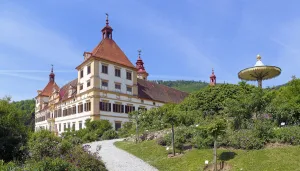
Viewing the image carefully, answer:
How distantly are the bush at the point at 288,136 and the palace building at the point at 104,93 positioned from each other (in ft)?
97.2

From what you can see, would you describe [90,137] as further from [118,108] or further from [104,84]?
[118,108]

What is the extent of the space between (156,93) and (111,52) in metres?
12.5

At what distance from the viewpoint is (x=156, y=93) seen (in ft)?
178

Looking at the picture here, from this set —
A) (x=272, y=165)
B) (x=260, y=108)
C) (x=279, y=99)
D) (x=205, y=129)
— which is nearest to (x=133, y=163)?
(x=205, y=129)

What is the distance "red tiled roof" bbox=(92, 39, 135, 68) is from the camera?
4422cm

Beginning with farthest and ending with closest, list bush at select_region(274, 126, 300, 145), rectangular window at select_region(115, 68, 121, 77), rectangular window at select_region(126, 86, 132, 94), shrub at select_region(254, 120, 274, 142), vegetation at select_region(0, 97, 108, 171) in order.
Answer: rectangular window at select_region(126, 86, 132, 94)
rectangular window at select_region(115, 68, 121, 77)
shrub at select_region(254, 120, 274, 142)
bush at select_region(274, 126, 300, 145)
vegetation at select_region(0, 97, 108, 171)

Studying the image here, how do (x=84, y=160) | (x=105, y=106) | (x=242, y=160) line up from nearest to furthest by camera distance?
(x=84, y=160) → (x=242, y=160) → (x=105, y=106)

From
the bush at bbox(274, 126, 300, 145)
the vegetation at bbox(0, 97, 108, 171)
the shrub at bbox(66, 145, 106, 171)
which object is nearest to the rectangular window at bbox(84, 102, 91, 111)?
the vegetation at bbox(0, 97, 108, 171)

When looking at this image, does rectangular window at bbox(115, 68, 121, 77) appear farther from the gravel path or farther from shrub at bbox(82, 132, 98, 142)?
the gravel path

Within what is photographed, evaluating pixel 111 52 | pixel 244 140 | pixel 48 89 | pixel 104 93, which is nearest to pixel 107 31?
pixel 111 52

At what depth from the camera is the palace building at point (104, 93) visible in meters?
42.3

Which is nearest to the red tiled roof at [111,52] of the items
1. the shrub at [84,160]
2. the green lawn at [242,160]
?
the green lawn at [242,160]

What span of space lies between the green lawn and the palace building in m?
26.6

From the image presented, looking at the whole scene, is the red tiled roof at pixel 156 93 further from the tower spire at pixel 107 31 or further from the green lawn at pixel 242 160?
the green lawn at pixel 242 160
